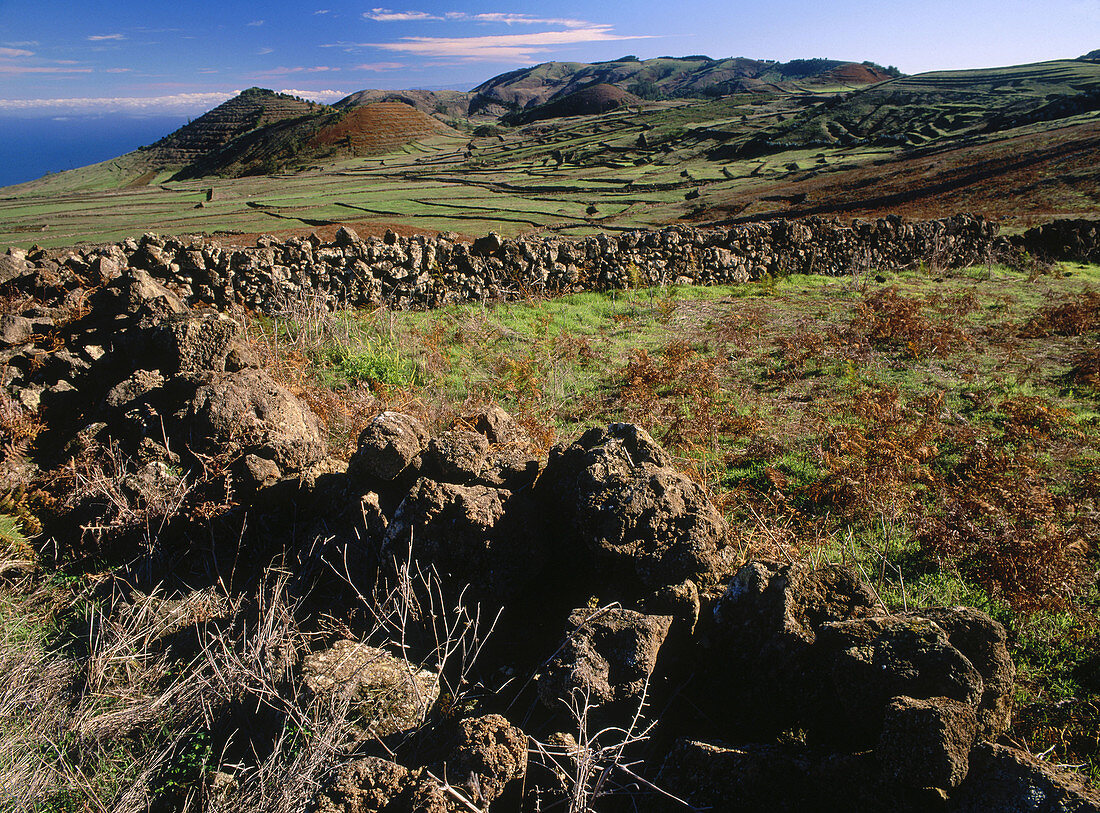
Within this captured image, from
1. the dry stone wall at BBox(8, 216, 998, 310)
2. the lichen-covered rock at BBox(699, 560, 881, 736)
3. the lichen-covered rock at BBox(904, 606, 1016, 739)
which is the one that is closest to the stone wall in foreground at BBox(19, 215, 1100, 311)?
the dry stone wall at BBox(8, 216, 998, 310)

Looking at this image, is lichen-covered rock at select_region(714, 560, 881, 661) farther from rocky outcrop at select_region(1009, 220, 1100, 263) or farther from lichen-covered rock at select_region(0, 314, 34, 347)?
A: rocky outcrop at select_region(1009, 220, 1100, 263)

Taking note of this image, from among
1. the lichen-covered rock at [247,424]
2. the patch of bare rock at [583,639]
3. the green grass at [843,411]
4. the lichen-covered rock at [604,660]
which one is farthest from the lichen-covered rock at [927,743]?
the lichen-covered rock at [247,424]

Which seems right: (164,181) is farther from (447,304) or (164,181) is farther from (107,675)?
(107,675)

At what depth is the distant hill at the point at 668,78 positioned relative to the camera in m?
108

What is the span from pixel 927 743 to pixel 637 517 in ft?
4.64

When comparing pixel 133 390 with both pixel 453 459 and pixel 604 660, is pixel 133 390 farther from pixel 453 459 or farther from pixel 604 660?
pixel 604 660

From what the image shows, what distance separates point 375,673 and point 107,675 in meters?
1.38

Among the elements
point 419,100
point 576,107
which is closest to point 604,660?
point 576,107

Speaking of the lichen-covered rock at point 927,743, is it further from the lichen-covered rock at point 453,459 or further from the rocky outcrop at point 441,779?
the lichen-covered rock at point 453,459

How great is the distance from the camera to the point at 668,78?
474ft

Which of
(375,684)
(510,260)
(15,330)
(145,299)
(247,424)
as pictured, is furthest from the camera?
(510,260)

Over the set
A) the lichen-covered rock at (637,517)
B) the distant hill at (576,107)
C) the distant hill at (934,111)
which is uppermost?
the distant hill at (576,107)

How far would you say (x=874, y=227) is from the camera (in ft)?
43.1

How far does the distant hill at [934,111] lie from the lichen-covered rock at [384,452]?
43.6m
